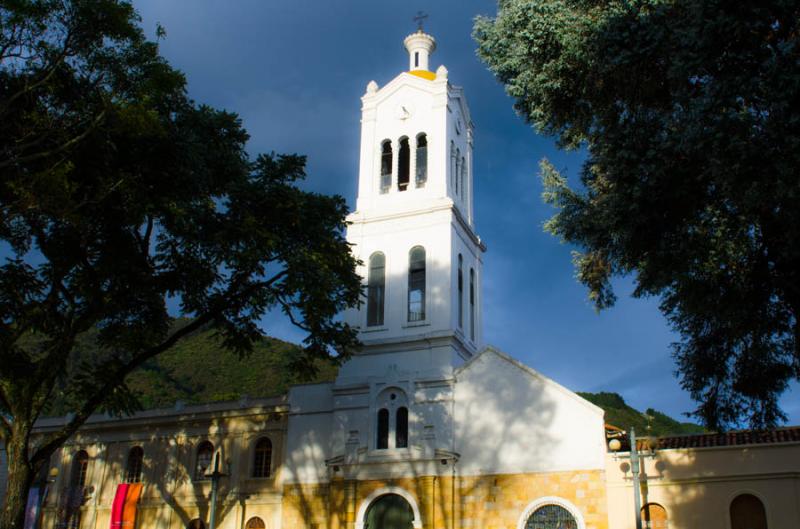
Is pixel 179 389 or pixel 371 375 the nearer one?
pixel 371 375

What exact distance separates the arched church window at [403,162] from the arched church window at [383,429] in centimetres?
898

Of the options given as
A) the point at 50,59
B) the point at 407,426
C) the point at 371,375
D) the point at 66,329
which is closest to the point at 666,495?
the point at 407,426

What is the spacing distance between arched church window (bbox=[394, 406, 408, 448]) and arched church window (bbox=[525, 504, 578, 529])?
4.68 metres

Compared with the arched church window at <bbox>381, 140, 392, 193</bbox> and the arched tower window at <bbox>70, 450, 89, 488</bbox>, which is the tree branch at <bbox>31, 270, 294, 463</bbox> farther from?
the arched tower window at <bbox>70, 450, 89, 488</bbox>

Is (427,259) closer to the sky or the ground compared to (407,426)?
closer to the sky

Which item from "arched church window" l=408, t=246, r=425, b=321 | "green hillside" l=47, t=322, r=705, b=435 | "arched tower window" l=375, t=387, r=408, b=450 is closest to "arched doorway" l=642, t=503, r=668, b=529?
"arched tower window" l=375, t=387, r=408, b=450

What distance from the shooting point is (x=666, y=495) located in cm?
2216

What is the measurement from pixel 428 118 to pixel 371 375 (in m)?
10.0

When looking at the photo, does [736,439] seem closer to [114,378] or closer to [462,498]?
[462,498]

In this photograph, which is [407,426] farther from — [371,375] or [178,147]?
[178,147]

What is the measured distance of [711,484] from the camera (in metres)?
21.8

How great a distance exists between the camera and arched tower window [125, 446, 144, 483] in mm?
29844

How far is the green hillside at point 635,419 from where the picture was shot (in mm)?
47469

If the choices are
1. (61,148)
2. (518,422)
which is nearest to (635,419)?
(518,422)
